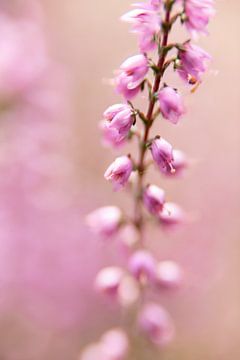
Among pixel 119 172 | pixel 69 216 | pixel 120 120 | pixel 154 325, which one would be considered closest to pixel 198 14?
pixel 120 120

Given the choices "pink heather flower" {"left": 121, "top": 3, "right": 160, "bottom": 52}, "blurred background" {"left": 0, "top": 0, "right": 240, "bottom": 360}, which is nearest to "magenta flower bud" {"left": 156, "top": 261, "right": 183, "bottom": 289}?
"blurred background" {"left": 0, "top": 0, "right": 240, "bottom": 360}

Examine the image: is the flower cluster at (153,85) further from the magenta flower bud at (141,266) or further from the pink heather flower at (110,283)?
the pink heather flower at (110,283)

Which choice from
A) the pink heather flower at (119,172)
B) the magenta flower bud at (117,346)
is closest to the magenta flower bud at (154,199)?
the pink heather flower at (119,172)

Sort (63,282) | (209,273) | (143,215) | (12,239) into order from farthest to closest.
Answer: (209,273), (63,282), (12,239), (143,215)

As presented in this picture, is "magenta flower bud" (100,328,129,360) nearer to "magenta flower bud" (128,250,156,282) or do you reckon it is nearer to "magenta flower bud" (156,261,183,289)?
"magenta flower bud" (156,261,183,289)

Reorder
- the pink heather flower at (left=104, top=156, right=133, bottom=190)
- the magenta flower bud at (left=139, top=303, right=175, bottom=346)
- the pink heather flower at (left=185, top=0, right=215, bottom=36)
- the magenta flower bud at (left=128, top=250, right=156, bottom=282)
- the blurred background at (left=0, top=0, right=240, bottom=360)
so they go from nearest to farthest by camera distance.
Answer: the pink heather flower at (left=185, top=0, right=215, bottom=36) → the pink heather flower at (left=104, top=156, right=133, bottom=190) → the magenta flower bud at (left=128, top=250, right=156, bottom=282) → the magenta flower bud at (left=139, top=303, right=175, bottom=346) → the blurred background at (left=0, top=0, right=240, bottom=360)

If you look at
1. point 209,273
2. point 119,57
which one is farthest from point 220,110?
point 209,273

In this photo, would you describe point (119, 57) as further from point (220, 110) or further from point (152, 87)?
point (152, 87)
